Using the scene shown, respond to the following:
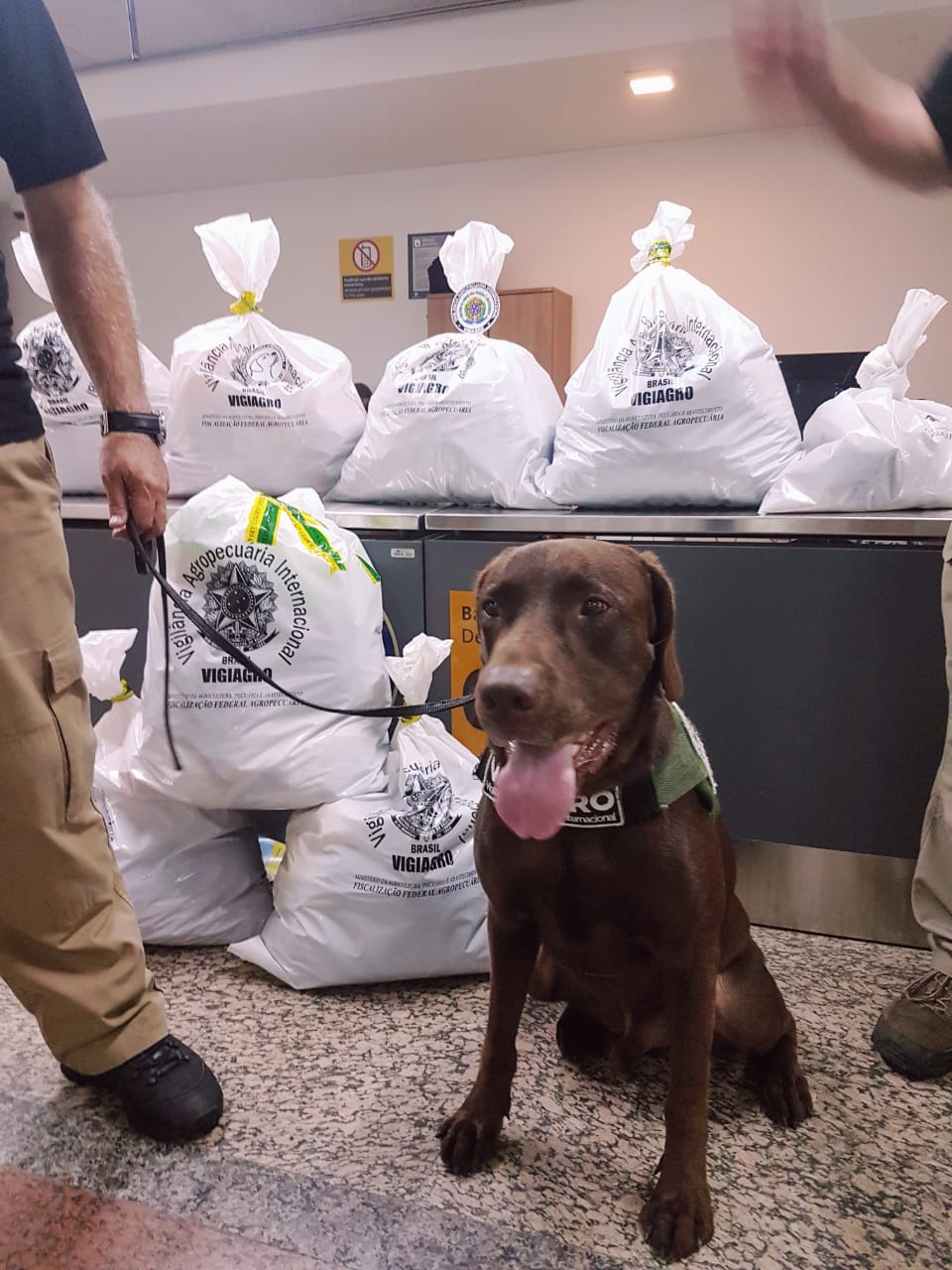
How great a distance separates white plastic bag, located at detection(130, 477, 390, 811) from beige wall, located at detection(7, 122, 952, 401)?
13.5 feet

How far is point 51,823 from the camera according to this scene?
3.64 feet

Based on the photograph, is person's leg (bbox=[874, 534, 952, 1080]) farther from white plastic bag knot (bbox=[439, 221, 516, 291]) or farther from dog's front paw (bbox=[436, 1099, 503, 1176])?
white plastic bag knot (bbox=[439, 221, 516, 291])

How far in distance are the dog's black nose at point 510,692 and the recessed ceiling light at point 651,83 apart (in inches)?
165

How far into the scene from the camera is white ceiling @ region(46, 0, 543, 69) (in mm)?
3957

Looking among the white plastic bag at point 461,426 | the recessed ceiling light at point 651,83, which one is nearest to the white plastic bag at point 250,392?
the white plastic bag at point 461,426

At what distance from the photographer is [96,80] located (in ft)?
15.6

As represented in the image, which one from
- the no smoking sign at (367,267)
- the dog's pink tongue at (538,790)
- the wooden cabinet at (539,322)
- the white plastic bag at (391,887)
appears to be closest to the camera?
the dog's pink tongue at (538,790)

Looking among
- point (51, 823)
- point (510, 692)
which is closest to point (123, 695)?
point (51, 823)

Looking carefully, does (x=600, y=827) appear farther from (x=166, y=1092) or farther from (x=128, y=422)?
(x=128, y=422)

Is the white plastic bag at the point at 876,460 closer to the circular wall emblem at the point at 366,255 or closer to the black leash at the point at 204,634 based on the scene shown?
the black leash at the point at 204,634

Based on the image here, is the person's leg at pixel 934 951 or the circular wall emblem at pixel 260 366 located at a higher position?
the circular wall emblem at pixel 260 366

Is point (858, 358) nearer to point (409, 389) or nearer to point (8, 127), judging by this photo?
point (409, 389)

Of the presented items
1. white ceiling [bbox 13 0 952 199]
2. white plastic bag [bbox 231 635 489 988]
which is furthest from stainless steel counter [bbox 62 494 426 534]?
white ceiling [bbox 13 0 952 199]

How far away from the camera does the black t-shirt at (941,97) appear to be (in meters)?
0.80
